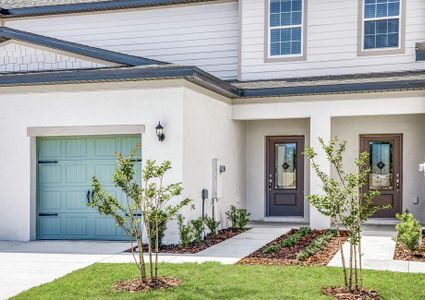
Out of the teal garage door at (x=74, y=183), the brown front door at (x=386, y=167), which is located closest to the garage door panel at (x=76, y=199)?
the teal garage door at (x=74, y=183)

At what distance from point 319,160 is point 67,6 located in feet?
29.0

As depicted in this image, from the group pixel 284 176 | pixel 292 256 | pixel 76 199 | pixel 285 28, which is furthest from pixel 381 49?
pixel 76 199

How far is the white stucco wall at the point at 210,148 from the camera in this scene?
37.2 ft

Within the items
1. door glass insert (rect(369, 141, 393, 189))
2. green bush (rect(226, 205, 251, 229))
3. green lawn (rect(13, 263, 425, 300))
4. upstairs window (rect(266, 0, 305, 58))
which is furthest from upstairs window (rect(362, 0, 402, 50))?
green lawn (rect(13, 263, 425, 300))

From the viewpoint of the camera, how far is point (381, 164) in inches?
572

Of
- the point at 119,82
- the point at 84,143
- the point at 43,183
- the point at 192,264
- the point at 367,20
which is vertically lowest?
the point at 192,264

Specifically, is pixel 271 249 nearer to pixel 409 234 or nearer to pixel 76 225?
pixel 409 234

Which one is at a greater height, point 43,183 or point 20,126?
point 20,126

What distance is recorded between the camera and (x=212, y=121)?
12688 millimetres

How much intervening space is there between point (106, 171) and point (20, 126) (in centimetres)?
215

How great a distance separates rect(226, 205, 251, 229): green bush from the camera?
44.5 feet

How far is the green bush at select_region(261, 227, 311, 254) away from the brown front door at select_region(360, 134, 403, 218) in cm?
277

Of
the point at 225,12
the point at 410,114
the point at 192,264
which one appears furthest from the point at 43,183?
the point at 410,114

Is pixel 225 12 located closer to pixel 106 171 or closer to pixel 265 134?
pixel 265 134
